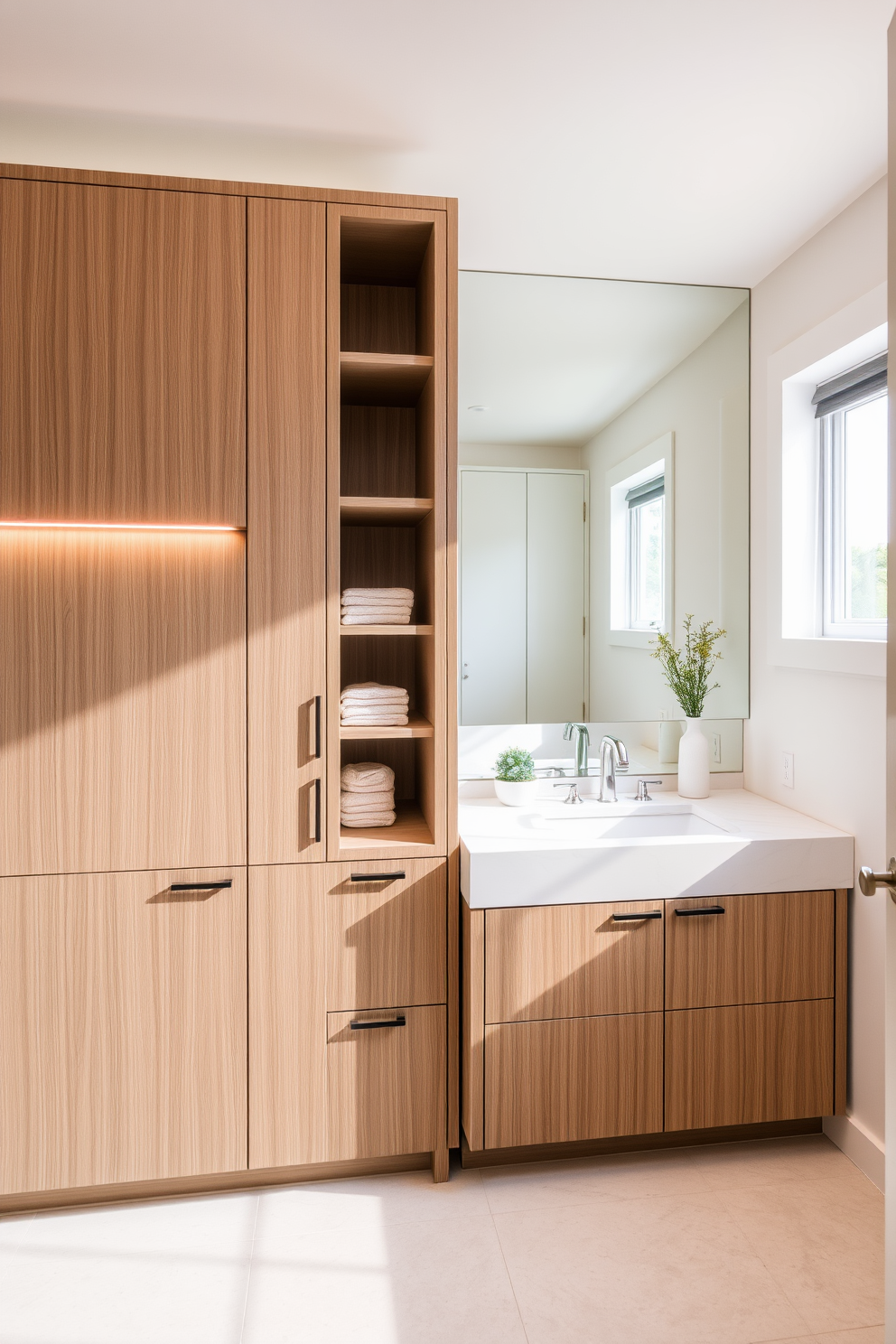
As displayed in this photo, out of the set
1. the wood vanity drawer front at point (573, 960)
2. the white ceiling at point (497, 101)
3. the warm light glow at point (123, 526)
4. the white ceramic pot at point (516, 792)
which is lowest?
the wood vanity drawer front at point (573, 960)

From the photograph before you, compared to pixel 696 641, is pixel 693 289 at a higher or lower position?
higher

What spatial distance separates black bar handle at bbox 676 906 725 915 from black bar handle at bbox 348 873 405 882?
2.25 feet

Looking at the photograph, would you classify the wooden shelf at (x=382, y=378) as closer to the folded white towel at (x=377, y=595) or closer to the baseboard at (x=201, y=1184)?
the folded white towel at (x=377, y=595)

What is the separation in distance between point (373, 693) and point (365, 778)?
0.23 meters

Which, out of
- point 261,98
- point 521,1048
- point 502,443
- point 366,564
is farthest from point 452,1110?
point 261,98

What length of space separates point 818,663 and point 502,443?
110 cm

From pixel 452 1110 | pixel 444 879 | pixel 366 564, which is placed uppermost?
pixel 366 564

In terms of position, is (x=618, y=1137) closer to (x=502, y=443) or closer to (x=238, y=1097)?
(x=238, y=1097)

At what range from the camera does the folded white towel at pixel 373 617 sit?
6.94 ft

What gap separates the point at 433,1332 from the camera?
1667 mm

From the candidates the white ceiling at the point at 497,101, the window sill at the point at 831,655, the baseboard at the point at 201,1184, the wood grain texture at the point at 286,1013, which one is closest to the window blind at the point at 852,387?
the white ceiling at the point at 497,101

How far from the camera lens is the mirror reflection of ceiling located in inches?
101

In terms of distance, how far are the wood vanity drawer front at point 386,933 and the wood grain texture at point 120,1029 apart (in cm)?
22

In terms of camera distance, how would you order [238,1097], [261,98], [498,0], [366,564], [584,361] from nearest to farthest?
[498,0] → [261,98] → [238,1097] → [366,564] → [584,361]
